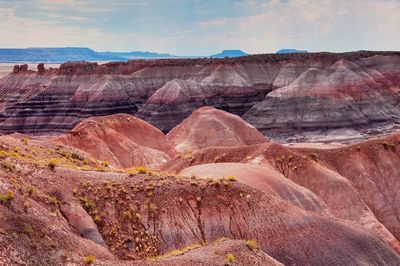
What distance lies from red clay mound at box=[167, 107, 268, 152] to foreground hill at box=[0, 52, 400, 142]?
26442 mm

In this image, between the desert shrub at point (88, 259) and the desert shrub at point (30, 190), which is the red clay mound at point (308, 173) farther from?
the desert shrub at point (88, 259)

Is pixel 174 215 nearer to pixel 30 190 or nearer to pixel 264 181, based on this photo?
pixel 30 190

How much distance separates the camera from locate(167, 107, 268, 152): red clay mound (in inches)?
3302

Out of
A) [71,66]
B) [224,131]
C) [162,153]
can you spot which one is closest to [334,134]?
[224,131]

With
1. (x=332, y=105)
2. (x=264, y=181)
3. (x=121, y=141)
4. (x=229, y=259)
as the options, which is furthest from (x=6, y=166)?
(x=332, y=105)

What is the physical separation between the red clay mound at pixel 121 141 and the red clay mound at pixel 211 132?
18.3ft

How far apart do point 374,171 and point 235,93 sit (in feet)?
237

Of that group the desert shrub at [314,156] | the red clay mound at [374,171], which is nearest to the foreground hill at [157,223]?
the desert shrub at [314,156]

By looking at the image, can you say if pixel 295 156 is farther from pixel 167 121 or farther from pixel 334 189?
pixel 167 121

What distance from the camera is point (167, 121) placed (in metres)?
119

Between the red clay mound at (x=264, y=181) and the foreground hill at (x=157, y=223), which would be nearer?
the foreground hill at (x=157, y=223)

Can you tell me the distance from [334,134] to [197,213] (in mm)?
87263

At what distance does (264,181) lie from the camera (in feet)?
123

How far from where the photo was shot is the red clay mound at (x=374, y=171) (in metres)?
54.1
